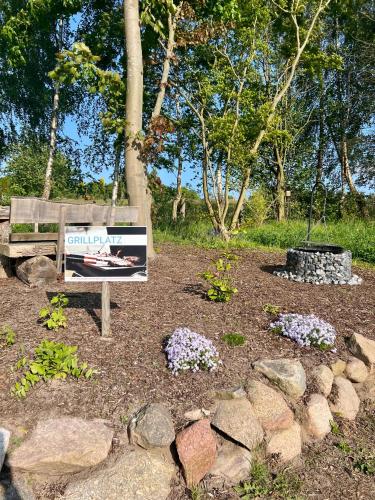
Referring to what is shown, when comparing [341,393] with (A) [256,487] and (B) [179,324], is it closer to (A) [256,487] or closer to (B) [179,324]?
(A) [256,487]

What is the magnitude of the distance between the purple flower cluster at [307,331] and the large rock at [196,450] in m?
1.54

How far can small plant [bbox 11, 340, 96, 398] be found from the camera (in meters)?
2.96

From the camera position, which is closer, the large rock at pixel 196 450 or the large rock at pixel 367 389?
the large rock at pixel 196 450

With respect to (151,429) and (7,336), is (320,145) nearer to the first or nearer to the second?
(7,336)

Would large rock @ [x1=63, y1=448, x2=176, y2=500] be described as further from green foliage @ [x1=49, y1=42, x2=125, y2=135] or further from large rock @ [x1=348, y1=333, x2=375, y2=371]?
green foliage @ [x1=49, y1=42, x2=125, y2=135]

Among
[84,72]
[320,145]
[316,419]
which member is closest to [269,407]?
[316,419]

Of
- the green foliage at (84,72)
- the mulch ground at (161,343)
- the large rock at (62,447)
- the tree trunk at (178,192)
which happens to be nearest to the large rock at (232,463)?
the mulch ground at (161,343)

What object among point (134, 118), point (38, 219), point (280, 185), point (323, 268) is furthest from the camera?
point (280, 185)

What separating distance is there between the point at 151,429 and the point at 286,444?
3.62 feet

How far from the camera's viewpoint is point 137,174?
7.55 metres

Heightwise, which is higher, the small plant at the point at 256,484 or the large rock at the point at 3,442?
the large rock at the point at 3,442

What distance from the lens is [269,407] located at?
3.14 meters

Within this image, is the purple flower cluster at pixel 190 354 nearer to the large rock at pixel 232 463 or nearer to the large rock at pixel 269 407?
the large rock at pixel 269 407

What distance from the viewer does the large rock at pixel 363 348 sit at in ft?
13.0
